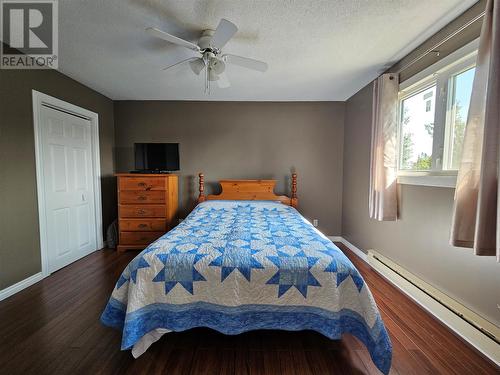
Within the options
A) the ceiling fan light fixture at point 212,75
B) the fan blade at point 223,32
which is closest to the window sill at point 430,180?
the fan blade at point 223,32

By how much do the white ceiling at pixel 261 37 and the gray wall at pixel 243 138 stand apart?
2.05 feet

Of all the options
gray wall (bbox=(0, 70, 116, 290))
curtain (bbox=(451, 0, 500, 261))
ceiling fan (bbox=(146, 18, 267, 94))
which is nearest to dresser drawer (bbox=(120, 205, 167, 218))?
gray wall (bbox=(0, 70, 116, 290))

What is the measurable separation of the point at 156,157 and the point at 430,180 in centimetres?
332

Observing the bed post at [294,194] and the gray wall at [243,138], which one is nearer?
the bed post at [294,194]

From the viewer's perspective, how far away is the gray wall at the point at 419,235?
1.44m

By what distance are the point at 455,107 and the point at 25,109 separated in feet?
12.6

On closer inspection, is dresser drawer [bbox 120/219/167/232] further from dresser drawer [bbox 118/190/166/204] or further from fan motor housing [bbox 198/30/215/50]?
fan motor housing [bbox 198/30/215/50]

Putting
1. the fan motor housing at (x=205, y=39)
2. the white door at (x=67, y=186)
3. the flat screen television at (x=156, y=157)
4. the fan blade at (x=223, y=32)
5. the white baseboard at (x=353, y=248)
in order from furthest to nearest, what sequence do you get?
1. the flat screen television at (x=156, y=157)
2. the white baseboard at (x=353, y=248)
3. the white door at (x=67, y=186)
4. the fan motor housing at (x=205, y=39)
5. the fan blade at (x=223, y=32)

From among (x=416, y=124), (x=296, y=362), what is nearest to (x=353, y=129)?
(x=416, y=124)

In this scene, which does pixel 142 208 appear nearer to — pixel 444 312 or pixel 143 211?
pixel 143 211

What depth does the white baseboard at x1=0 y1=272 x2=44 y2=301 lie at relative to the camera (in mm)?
1940

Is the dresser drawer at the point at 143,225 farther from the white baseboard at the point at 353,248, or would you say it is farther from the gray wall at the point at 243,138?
the white baseboard at the point at 353,248

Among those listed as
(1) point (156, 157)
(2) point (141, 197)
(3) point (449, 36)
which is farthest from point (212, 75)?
(2) point (141, 197)

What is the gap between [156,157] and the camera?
130 inches
